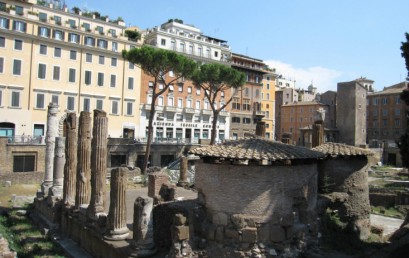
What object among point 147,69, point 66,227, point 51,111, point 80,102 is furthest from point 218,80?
point 66,227

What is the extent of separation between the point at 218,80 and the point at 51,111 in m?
22.7

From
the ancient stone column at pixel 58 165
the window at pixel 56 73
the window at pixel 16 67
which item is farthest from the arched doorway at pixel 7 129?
the ancient stone column at pixel 58 165

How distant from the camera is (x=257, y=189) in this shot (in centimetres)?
897

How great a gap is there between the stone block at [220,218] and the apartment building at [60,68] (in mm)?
28916

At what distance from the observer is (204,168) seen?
971 cm

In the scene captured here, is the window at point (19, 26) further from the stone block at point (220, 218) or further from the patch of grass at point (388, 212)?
the patch of grass at point (388, 212)

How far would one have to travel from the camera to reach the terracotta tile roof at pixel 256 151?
9.01 meters

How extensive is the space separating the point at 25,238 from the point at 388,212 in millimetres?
17288

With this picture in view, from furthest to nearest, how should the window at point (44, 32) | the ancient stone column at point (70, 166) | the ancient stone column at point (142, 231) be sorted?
the window at point (44, 32) → the ancient stone column at point (70, 166) → the ancient stone column at point (142, 231)

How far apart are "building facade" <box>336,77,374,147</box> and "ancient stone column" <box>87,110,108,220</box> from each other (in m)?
47.5

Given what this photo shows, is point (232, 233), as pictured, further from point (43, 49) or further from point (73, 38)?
point (73, 38)

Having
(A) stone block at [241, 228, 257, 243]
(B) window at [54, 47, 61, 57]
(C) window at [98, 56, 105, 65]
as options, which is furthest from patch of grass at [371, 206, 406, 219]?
(B) window at [54, 47, 61, 57]

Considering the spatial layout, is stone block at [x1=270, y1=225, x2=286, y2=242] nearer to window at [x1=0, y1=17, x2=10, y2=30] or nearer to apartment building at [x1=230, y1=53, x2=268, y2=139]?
window at [x1=0, y1=17, x2=10, y2=30]

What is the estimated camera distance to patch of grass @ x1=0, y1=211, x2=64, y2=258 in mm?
12133
